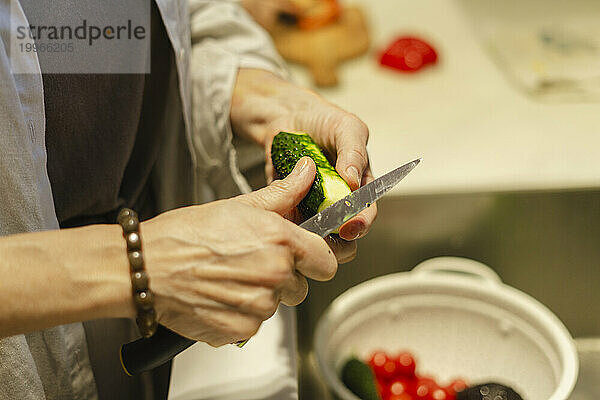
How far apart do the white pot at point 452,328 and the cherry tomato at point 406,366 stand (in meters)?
0.04

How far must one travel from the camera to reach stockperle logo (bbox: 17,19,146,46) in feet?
1.94

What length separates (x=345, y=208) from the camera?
0.55 m

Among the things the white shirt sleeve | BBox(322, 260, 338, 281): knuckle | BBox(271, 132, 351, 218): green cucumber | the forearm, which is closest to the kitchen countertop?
the white shirt sleeve

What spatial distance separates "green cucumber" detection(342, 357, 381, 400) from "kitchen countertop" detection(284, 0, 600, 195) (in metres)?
0.34

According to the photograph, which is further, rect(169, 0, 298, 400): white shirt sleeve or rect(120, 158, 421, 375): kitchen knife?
rect(169, 0, 298, 400): white shirt sleeve

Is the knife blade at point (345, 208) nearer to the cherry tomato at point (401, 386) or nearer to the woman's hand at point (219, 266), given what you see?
the woman's hand at point (219, 266)

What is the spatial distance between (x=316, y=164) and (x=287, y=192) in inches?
2.9

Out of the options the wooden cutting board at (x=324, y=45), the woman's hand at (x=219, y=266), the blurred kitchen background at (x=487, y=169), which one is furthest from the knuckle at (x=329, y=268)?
the wooden cutting board at (x=324, y=45)

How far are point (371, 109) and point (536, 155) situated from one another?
0.29 m

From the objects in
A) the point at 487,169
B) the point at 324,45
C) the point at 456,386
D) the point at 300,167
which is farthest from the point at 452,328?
the point at 324,45

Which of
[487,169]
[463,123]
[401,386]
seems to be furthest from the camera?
[463,123]

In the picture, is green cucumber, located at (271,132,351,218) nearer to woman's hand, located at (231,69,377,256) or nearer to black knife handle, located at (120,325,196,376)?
woman's hand, located at (231,69,377,256)

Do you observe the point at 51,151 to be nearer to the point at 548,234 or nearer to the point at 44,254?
the point at 44,254

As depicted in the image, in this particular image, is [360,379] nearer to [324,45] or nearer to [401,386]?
[401,386]
